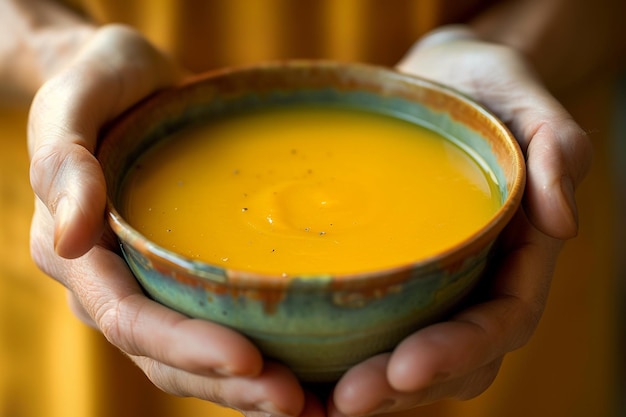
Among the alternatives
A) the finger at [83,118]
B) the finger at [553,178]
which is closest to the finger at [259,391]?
the finger at [83,118]

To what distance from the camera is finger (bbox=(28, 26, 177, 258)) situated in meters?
0.61

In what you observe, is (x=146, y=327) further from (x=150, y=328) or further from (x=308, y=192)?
(x=308, y=192)

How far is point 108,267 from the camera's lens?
0.66 m

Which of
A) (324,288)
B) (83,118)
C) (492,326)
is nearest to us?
(324,288)

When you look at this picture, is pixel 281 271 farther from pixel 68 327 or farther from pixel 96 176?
pixel 68 327

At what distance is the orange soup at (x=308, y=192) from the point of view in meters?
0.65

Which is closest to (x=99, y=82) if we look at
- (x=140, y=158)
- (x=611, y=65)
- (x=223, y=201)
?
(x=140, y=158)

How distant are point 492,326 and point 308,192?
217 millimetres

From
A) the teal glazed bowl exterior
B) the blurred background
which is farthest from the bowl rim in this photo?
the blurred background

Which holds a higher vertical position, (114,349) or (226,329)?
(226,329)

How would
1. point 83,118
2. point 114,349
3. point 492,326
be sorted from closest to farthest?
point 492,326, point 83,118, point 114,349

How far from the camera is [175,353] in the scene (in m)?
0.58

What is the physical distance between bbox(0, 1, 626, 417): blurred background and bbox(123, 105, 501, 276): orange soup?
0.26 m

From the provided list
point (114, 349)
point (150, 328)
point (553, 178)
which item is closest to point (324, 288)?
point (150, 328)
